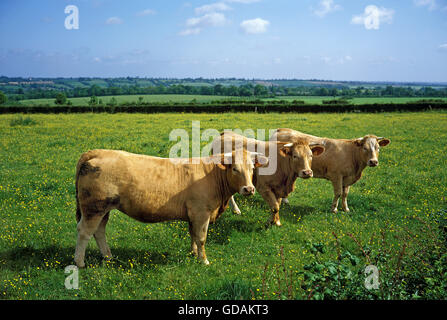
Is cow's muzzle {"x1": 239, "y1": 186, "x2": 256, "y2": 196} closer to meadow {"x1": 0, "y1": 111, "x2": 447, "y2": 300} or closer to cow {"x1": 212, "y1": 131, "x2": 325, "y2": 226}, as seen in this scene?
meadow {"x1": 0, "y1": 111, "x2": 447, "y2": 300}

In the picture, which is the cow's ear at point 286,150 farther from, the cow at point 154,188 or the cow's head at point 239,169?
the cow's head at point 239,169

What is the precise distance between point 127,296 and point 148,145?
1315 centimetres

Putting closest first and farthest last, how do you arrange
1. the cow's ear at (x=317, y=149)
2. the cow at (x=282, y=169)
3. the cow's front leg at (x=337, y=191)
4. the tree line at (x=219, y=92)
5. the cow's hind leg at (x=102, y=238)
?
1. the cow's hind leg at (x=102, y=238)
2. the cow at (x=282, y=169)
3. the cow's ear at (x=317, y=149)
4. the cow's front leg at (x=337, y=191)
5. the tree line at (x=219, y=92)

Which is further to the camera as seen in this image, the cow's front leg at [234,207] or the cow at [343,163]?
A: the cow at [343,163]

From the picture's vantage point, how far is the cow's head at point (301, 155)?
7867 millimetres

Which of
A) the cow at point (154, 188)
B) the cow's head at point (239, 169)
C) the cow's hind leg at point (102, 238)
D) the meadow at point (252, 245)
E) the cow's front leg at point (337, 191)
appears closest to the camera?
the meadow at point (252, 245)

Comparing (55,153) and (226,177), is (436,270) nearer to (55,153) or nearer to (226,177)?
(226,177)

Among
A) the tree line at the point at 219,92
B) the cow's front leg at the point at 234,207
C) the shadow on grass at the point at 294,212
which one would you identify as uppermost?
the tree line at the point at 219,92

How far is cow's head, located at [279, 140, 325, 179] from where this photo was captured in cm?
787

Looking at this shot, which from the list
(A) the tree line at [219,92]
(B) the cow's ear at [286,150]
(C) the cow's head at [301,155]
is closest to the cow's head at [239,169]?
(B) the cow's ear at [286,150]

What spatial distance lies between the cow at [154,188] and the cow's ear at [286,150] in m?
1.46

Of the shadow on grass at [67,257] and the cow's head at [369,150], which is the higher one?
the cow's head at [369,150]

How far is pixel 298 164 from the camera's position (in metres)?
8.04

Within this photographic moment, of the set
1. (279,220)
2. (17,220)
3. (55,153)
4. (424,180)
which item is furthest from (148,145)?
(424,180)
